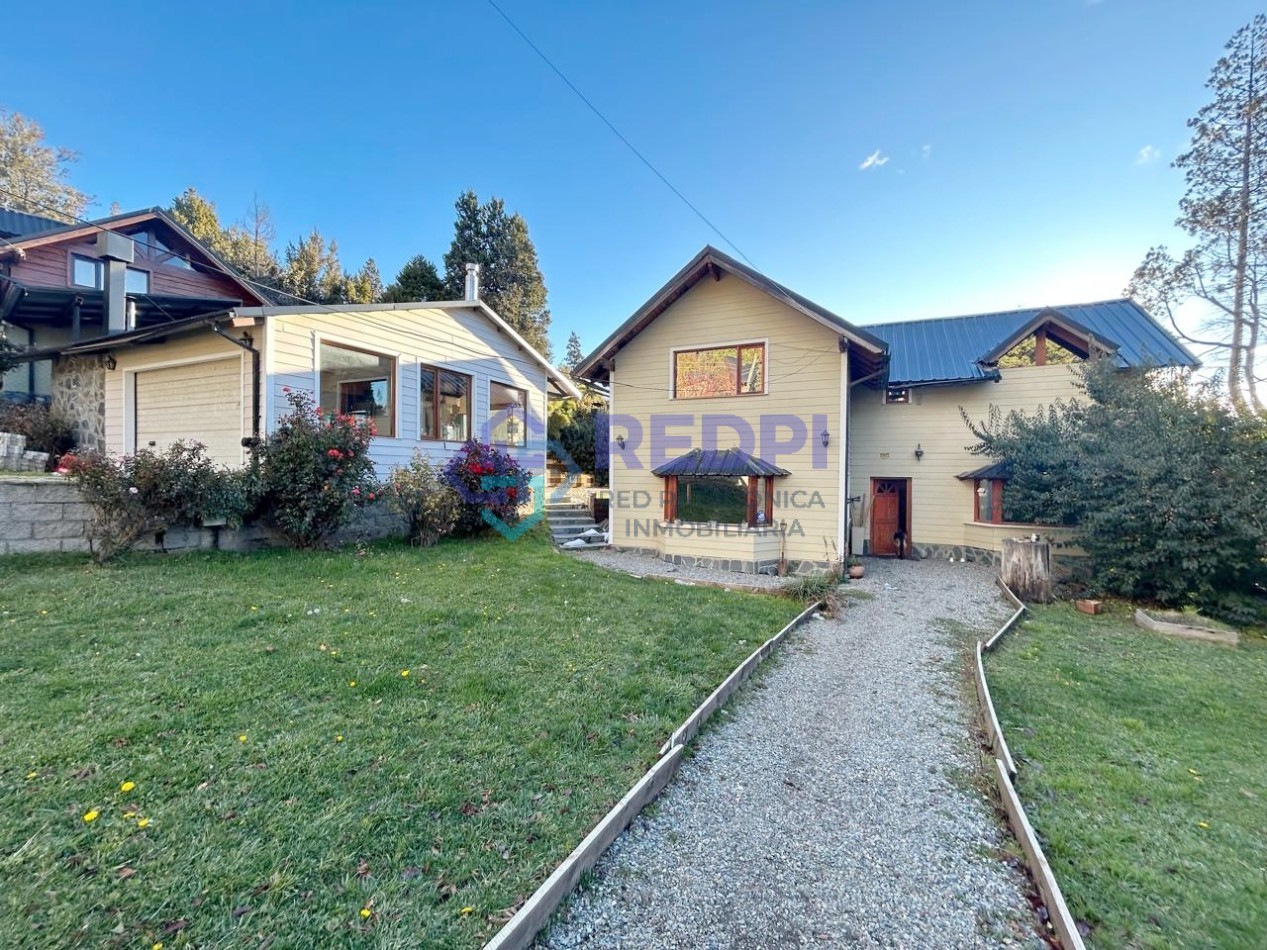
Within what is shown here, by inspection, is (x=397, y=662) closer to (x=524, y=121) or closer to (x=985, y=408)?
(x=524, y=121)

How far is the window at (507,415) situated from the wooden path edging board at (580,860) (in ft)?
33.1

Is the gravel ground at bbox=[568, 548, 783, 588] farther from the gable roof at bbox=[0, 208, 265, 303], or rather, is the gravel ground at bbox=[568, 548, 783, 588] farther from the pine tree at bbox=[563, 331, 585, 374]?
the pine tree at bbox=[563, 331, 585, 374]

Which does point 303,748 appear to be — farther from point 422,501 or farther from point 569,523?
point 569,523

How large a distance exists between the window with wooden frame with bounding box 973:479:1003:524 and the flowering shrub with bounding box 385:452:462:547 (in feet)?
37.9

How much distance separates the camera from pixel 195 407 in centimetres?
930

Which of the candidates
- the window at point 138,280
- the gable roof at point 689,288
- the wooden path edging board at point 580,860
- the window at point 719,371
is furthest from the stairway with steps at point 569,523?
the window at point 138,280

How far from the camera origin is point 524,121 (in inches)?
434

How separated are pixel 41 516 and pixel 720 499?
10069 millimetres

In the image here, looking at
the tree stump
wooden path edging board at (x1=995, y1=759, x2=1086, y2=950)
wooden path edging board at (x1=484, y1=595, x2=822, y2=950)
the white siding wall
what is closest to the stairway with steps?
the white siding wall

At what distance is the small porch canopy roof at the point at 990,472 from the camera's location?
37.0 ft

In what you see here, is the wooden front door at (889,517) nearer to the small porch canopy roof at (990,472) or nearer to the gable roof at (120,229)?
the small porch canopy roof at (990,472)

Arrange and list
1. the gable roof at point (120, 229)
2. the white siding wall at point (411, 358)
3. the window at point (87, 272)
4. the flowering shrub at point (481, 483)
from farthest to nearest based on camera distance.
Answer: the window at point (87, 272), the gable roof at point (120, 229), the flowering shrub at point (481, 483), the white siding wall at point (411, 358)

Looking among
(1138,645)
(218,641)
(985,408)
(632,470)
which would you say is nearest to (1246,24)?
(985,408)

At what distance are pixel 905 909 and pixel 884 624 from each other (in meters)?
5.03
